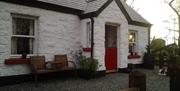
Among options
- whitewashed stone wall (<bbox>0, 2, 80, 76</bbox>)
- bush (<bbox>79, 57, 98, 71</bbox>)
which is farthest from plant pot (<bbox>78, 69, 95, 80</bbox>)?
whitewashed stone wall (<bbox>0, 2, 80, 76</bbox>)

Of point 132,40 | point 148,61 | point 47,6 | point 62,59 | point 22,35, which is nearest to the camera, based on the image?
point 22,35

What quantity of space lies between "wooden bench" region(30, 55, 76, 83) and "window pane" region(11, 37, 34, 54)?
0.52 meters

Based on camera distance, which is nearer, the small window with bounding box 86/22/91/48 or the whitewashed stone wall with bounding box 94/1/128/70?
the whitewashed stone wall with bounding box 94/1/128/70

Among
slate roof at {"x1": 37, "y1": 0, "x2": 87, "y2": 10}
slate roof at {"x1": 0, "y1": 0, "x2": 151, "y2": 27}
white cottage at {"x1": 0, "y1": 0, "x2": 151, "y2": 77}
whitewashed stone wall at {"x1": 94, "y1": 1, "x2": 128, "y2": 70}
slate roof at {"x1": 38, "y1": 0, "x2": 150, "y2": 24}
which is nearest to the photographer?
white cottage at {"x1": 0, "y1": 0, "x2": 151, "y2": 77}

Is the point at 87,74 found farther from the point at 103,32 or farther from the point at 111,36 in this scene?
the point at 111,36

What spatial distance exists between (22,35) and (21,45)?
43 cm

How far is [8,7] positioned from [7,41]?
1.31m

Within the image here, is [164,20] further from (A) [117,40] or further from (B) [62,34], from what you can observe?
(B) [62,34]

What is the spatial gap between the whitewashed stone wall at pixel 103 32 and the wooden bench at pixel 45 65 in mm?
1442

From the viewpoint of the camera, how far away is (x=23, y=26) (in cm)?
937

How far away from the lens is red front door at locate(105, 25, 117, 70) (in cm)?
1188

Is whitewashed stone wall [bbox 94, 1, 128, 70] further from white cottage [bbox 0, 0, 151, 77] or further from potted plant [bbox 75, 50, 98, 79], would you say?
potted plant [bbox 75, 50, 98, 79]

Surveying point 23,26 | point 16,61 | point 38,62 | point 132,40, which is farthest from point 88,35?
point 132,40

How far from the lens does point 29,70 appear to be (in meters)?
9.32
